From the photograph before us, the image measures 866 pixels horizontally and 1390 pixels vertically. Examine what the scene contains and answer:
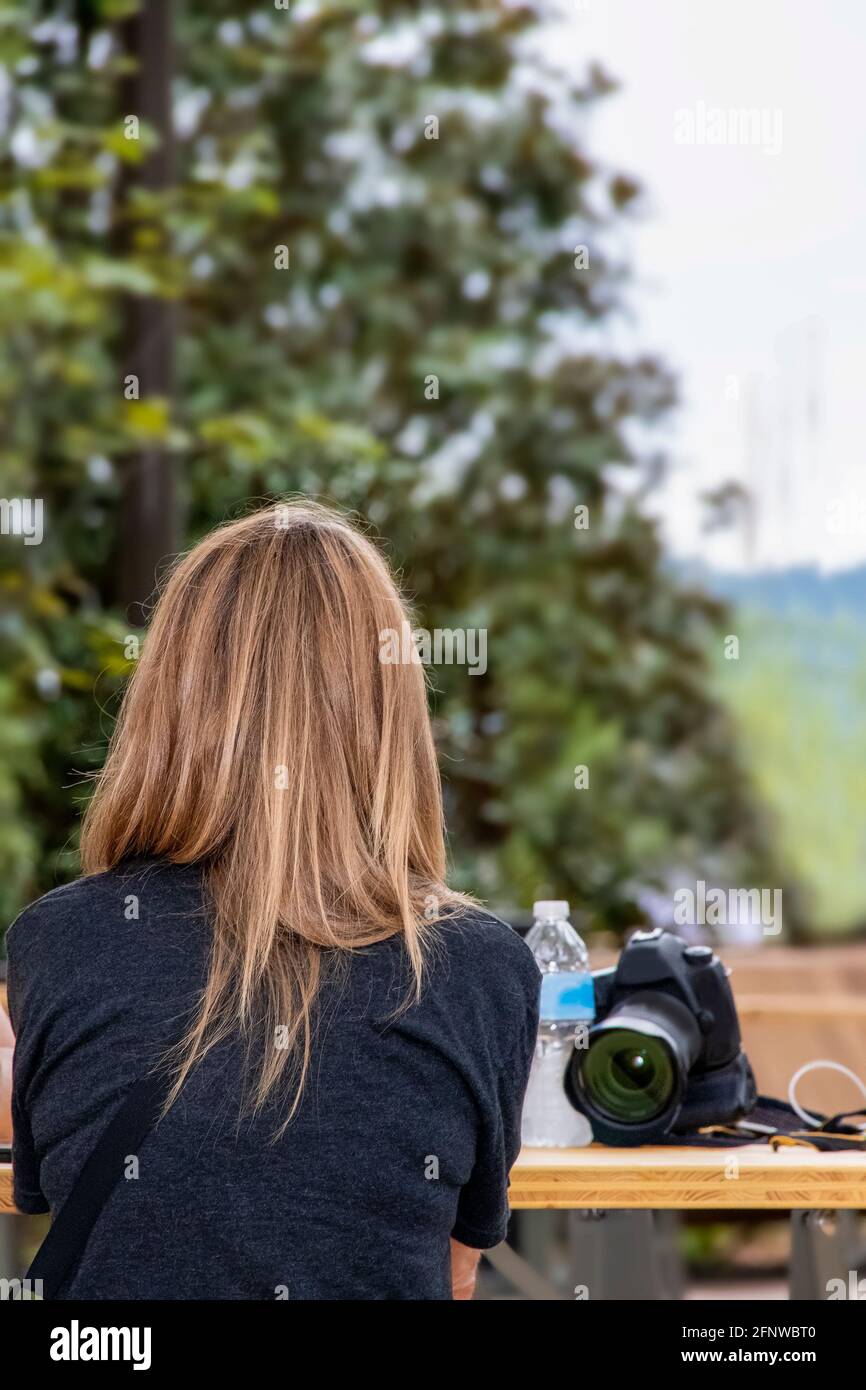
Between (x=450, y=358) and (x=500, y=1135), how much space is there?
3013 millimetres

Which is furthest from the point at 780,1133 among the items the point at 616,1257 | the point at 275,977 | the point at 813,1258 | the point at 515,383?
the point at 515,383

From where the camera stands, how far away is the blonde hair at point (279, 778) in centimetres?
108

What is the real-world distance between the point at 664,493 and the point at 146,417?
54.2 inches

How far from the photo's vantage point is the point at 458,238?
3.96 m

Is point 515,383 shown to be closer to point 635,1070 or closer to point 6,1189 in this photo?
point 635,1070

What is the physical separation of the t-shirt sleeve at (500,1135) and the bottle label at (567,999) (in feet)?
1.25

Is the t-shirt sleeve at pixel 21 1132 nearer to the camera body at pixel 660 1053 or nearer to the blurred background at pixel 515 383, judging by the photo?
the camera body at pixel 660 1053

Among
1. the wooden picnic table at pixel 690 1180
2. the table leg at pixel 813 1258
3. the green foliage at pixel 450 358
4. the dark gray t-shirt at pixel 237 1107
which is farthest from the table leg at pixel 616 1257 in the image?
the green foliage at pixel 450 358

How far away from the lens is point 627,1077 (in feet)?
5.05

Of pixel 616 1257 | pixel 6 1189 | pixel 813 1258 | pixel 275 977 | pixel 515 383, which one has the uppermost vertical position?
pixel 515 383

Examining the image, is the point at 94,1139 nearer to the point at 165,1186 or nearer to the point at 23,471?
the point at 165,1186

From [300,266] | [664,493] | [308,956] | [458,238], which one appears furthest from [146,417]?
[308,956]

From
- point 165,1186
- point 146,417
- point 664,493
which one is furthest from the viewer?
point 664,493

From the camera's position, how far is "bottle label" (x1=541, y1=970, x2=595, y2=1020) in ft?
5.18
